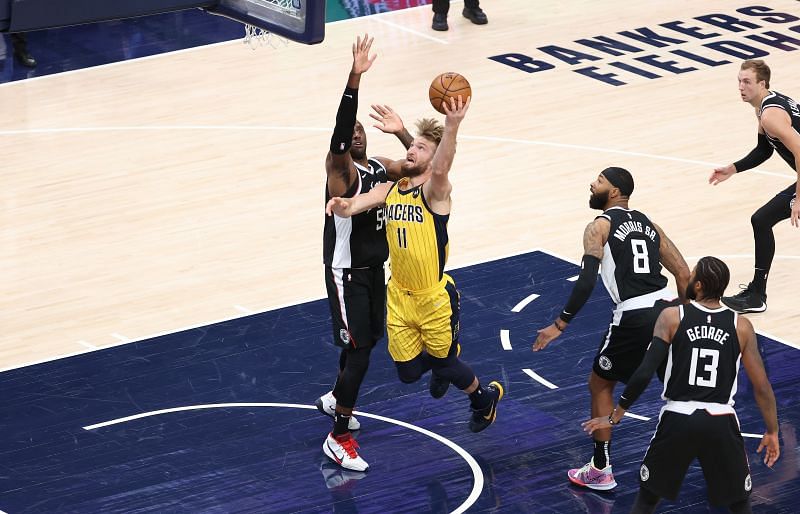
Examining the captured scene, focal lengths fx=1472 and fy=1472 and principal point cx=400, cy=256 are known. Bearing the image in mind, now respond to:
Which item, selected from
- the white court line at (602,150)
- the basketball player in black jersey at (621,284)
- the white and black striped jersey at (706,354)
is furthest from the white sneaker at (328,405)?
the white court line at (602,150)

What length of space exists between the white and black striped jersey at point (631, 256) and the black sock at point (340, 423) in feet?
6.08

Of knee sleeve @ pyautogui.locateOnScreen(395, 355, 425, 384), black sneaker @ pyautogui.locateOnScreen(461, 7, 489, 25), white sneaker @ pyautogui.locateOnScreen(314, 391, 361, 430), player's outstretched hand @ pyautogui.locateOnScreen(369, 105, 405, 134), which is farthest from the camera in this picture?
black sneaker @ pyautogui.locateOnScreen(461, 7, 489, 25)

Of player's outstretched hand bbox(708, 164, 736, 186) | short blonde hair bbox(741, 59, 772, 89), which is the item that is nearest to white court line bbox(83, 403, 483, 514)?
player's outstretched hand bbox(708, 164, 736, 186)

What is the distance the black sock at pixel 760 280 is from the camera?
11.6 meters

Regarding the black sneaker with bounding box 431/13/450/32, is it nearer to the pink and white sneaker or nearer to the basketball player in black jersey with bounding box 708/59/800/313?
the basketball player in black jersey with bounding box 708/59/800/313

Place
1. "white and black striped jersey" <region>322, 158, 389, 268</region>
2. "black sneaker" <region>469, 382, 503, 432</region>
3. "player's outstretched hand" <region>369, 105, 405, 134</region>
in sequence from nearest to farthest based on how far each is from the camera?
"player's outstretched hand" <region>369, 105, 405, 134</region> < "white and black striped jersey" <region>322, 158, 389, 268</region> < "black sneaker" <region>469, 382, 503, 432</region>

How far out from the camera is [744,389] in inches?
402

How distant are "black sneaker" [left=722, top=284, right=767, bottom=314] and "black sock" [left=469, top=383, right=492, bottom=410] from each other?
3.03 m

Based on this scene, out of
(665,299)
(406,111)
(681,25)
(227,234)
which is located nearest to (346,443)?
(665,299)

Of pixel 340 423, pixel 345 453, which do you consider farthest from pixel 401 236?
pixel 345 453

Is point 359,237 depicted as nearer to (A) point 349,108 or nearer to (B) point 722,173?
(A) point 349,108

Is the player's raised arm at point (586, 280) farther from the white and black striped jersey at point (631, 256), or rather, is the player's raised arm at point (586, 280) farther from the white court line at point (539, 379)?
the white court line at point (539, 379)

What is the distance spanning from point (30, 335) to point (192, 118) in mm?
5464

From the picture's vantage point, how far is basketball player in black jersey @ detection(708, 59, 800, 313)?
1113cm
